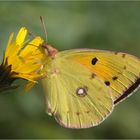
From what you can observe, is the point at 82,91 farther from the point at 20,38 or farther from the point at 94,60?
the point at 20,38

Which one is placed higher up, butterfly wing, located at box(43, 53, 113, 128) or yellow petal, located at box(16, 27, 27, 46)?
yellow petal, located at box(16, 27, 27, 46)

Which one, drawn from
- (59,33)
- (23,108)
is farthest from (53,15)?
(23,108)

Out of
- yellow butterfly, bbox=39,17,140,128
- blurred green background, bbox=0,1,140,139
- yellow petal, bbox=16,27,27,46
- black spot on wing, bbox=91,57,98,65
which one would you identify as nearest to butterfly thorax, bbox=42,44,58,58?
yellow butterfly, bbox=39,17,140,128

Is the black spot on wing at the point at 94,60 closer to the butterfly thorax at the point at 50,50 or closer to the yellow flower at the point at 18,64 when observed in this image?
the butterfly thorax at the point at 50,50

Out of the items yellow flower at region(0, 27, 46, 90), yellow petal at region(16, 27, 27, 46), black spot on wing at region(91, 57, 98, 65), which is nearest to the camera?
yellow flower at region(0, 27, 46, 90)

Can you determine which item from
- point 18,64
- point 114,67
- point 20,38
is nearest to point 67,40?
point 114,67

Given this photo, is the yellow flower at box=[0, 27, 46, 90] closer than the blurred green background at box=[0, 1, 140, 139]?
Yes

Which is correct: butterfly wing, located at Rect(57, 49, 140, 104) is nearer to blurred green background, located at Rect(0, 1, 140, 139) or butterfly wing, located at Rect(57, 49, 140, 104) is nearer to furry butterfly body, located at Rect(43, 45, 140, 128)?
furry butterfly body, located at Rect(43, 45, 140, 128)

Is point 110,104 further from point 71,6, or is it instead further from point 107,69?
point 71,6
